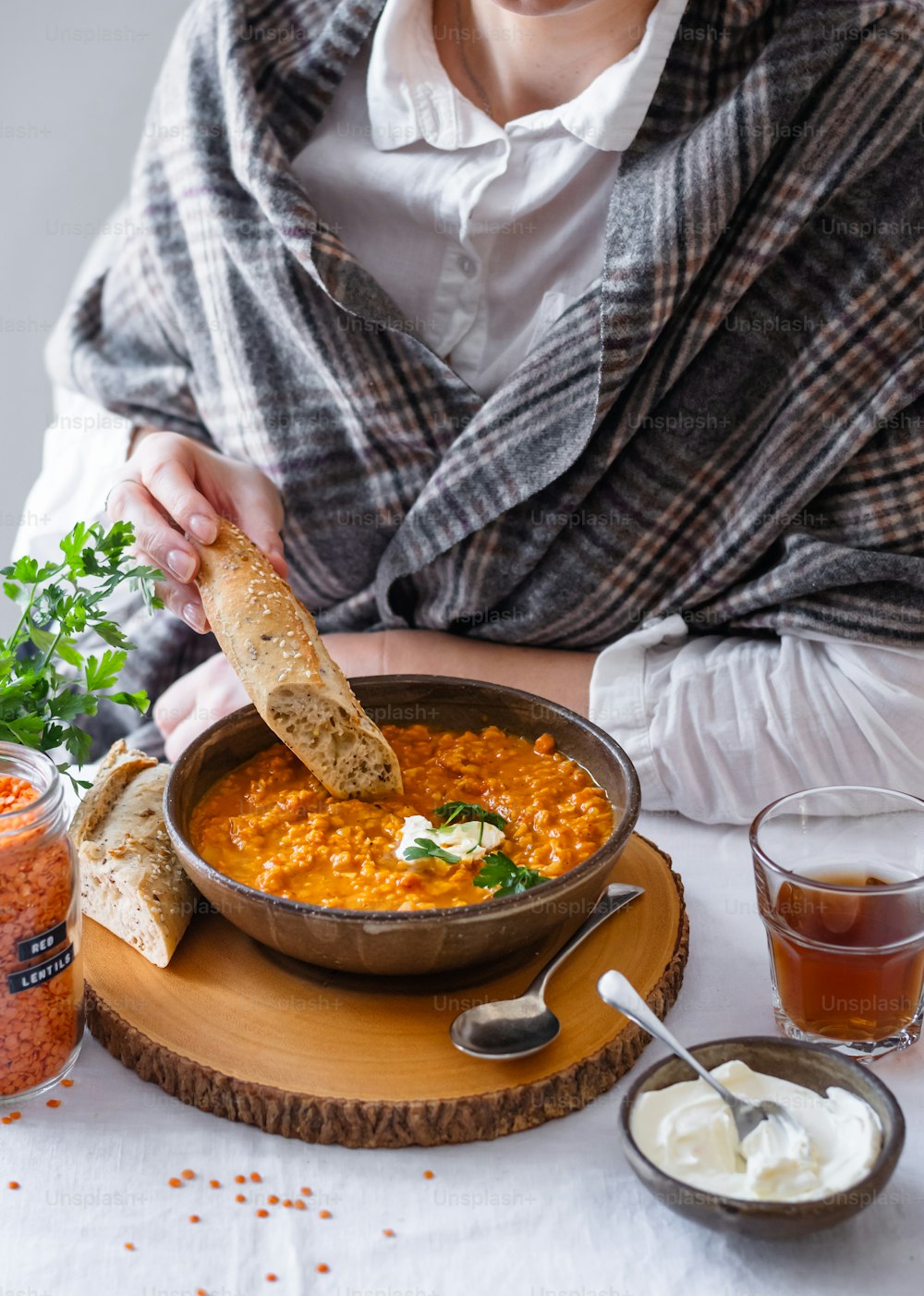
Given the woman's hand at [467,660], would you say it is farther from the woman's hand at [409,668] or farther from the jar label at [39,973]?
the jar label at [39,973]

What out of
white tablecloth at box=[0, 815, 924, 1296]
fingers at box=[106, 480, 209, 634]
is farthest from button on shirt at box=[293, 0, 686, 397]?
white tablecloth at box=[0, 815, 924, 1296]

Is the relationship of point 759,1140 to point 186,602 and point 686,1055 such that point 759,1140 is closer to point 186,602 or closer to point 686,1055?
point 686,1055

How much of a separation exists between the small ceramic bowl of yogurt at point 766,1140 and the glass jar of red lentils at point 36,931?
0.53 metres

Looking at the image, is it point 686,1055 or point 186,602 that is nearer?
point 686,1055

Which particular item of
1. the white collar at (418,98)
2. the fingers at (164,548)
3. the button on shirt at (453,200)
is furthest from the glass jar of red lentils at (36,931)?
the white collar at (418,98)

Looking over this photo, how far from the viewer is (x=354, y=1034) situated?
49.1 inches

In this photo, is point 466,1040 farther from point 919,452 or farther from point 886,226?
point 886,226

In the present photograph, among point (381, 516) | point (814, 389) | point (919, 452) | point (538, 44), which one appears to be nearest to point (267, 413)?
point (381, 516)

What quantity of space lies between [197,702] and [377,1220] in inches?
40.4

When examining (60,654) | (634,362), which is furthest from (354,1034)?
(634,362)

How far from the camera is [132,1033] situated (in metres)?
1.24

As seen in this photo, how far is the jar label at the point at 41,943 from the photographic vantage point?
1162mm

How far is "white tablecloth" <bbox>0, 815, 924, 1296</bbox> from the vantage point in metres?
1.03

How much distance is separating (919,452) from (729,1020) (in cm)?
83
